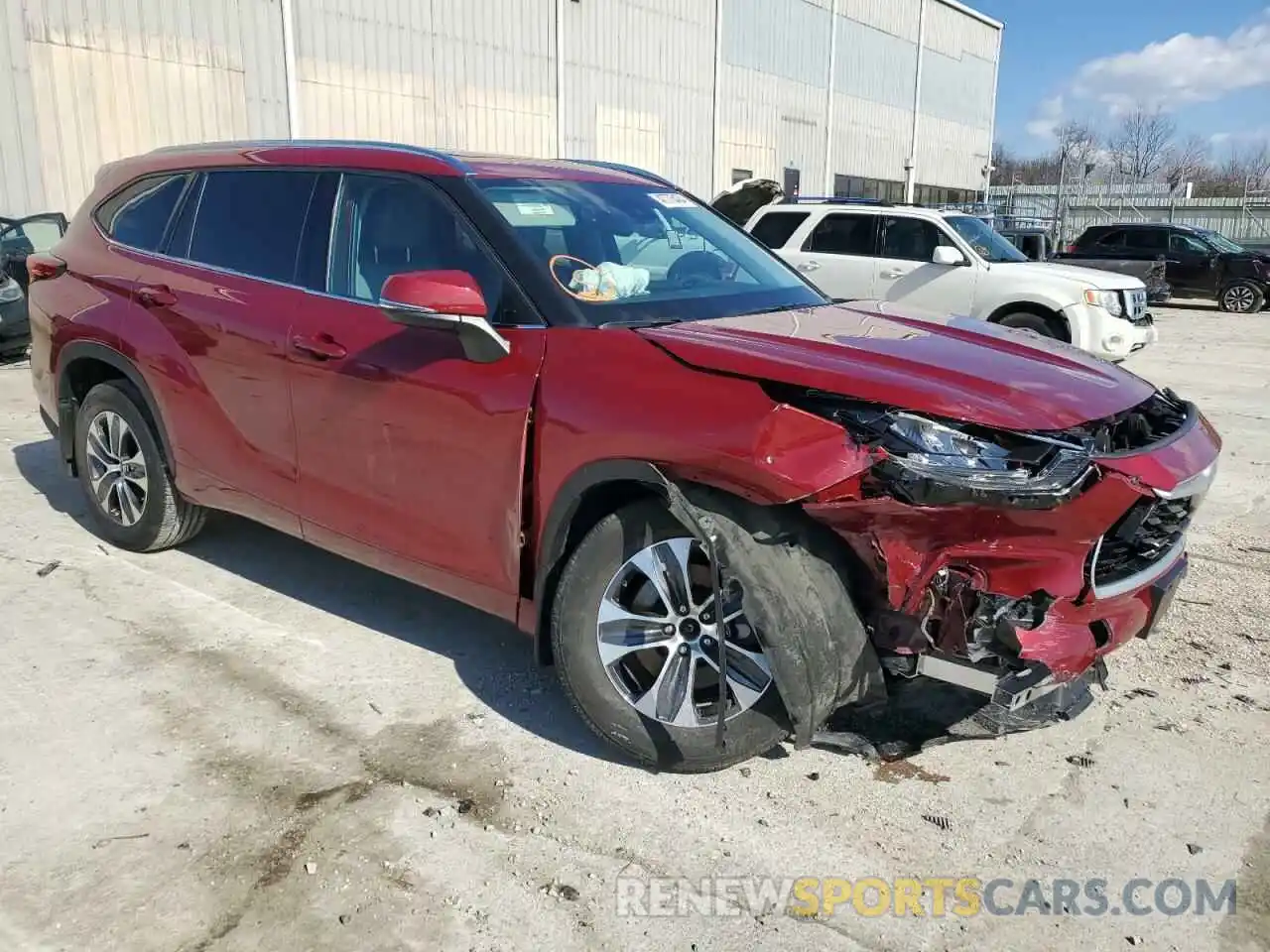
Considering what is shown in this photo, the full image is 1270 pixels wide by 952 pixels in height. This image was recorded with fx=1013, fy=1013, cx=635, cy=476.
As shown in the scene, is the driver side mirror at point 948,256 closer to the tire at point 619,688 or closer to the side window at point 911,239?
the side window at point 911,239

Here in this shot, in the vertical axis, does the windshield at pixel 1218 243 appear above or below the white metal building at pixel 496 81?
below

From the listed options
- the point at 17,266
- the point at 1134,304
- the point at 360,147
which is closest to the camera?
the point at 360,147

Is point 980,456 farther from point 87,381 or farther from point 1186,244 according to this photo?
point 1186,244

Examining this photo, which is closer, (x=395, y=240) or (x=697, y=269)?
(x=395, y=240)

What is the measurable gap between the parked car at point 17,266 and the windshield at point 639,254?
30.3 ft

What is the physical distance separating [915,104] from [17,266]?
92.6 feet

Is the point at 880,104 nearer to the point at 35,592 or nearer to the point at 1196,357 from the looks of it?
the point at 1196,357

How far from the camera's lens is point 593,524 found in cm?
310

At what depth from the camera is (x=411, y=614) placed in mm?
4242

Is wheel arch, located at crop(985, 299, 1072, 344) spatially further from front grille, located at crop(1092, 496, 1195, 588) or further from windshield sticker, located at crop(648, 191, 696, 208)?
front grille, located at crop(1092, 496, 1195, 588)

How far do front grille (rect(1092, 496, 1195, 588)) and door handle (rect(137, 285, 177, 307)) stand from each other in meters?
3.66

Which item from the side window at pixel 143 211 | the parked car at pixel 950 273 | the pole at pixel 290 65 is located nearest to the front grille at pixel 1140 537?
the side window at pixel 143 211

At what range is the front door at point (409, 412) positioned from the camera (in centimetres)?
321

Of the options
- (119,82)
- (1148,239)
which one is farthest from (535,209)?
(1148,239)
